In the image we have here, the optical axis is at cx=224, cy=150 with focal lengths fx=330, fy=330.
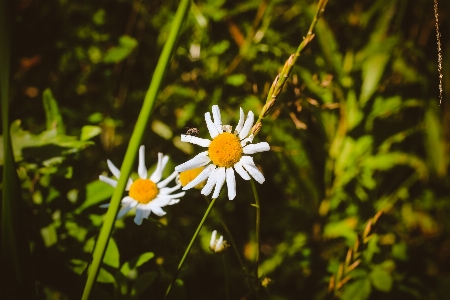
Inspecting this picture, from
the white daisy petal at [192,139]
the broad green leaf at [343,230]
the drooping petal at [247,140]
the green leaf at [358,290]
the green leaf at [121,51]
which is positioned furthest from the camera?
the green leaf at [121,51]

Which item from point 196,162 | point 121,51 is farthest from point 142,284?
point 121,51

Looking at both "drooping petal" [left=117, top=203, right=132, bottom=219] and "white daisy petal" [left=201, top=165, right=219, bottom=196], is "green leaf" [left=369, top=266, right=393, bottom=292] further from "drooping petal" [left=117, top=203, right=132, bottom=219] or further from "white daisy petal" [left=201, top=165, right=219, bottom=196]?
"drooping petal" [left=117, top=203, right=132, bottom=219]

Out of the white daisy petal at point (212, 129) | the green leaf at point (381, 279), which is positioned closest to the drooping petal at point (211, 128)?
the white daisy petal at point (212, 129)

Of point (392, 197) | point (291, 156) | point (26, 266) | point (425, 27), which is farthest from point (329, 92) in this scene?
point (26, 266)

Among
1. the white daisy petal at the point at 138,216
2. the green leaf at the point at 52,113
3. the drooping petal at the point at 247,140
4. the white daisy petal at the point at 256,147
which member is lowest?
the white daisy petal at the point at 138,216

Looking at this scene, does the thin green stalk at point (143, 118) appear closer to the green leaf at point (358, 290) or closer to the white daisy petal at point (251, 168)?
the white daisy petal at point (251, 168)

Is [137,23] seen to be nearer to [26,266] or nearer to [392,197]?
[26,266]
